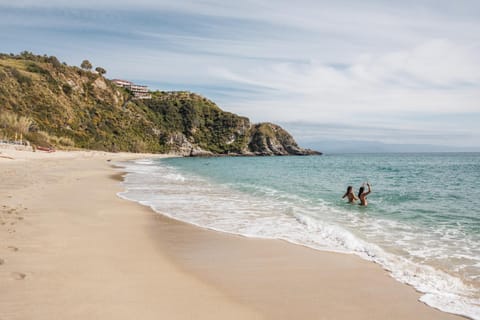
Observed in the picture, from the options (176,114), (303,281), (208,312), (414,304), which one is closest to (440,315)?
(414,304)

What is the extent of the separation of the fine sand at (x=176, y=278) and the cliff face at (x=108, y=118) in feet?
189

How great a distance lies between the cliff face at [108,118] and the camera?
256 feet

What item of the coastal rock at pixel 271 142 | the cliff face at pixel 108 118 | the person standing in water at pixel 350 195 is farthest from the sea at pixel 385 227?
the coastal rock at pixel 271 142

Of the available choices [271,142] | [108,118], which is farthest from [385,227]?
[271,142]

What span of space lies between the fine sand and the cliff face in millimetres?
57666

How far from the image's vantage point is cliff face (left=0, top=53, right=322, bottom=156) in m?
78.1

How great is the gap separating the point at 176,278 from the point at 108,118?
10987cm

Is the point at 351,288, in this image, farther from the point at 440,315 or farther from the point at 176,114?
the point at 176,114

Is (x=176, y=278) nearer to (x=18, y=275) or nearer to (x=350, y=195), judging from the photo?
(x=18, y=275)

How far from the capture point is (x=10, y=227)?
26.3 ft

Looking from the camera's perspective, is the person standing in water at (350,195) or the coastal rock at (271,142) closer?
the person standing in water at (350,195)

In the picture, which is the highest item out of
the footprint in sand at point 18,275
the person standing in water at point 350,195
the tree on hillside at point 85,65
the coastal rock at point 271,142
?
the tree on hillside at point 85,65

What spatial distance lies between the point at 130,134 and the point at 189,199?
337 ft

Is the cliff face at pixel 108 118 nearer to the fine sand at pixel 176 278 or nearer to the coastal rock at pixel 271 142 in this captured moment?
the coastal rock at pixel 271 142
